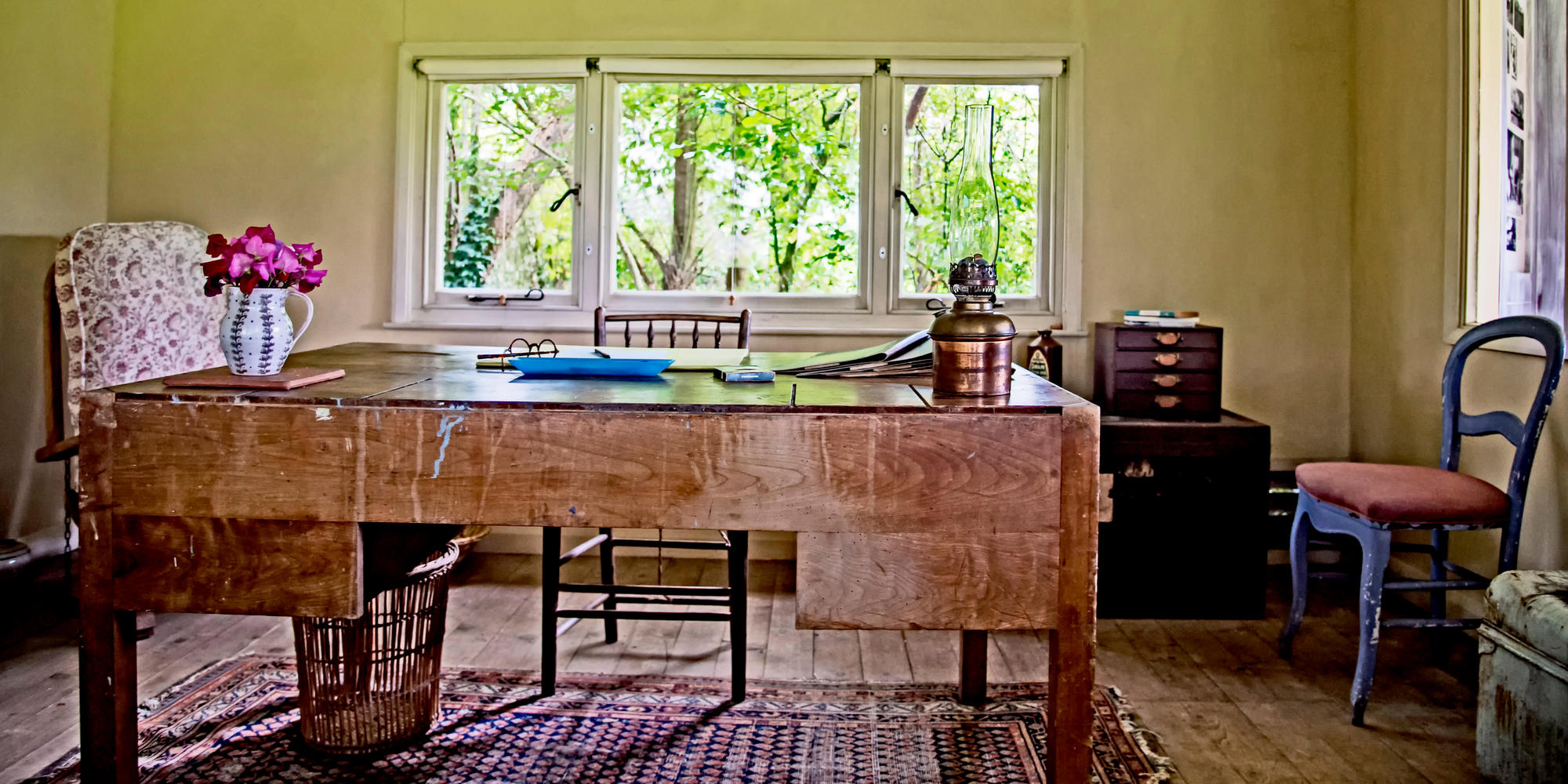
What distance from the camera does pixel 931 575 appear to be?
161cm

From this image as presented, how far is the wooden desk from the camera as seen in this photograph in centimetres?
160

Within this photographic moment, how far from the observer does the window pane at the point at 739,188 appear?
4090 mm

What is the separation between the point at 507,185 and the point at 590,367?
7.82ft

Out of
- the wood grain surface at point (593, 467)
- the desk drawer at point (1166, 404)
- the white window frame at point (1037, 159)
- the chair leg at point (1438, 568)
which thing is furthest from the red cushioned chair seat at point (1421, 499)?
the white window frame at point (1037, 159)

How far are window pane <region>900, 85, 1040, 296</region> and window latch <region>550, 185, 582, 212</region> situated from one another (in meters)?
1.29

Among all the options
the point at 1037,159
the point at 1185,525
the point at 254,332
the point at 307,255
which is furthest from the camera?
the point at 1037,159

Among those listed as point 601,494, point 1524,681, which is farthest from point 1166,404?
point 601,494

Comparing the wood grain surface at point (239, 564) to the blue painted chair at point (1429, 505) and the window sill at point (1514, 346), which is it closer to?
the blue painted chair at point (1429, 505)

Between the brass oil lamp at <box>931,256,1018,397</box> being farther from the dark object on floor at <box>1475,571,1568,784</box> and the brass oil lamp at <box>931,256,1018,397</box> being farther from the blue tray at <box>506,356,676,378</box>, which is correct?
the dark object on floor at <box>1475,571,1568,784</box>

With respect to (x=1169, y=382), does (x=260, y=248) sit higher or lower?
higher

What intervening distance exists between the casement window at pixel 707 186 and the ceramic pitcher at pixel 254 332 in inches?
86.0

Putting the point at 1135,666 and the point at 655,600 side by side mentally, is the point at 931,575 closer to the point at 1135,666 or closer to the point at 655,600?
the point at 655,600

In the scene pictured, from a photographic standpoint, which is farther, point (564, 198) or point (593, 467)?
point (564, 198)

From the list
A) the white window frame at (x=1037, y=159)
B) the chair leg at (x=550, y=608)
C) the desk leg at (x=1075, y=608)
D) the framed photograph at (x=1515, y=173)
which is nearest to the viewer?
the desk leg at (x=1075, y=608)
